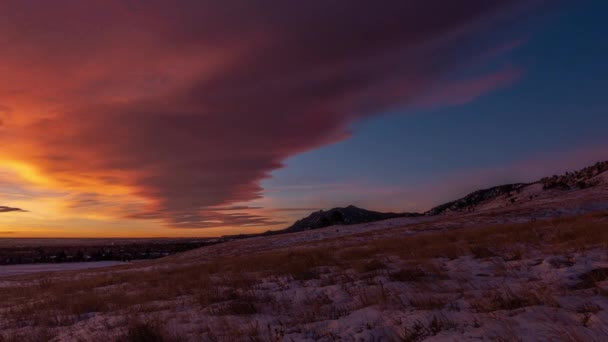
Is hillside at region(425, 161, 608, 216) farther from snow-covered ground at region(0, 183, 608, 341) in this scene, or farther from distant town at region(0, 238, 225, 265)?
distant town at region(0, 238, 225, 265)

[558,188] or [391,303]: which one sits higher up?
[558,188]

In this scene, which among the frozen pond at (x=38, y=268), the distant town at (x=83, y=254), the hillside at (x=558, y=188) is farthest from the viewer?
the distant town at (x=83, y=254)

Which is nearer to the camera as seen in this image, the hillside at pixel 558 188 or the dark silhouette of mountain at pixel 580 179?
the hillside at pixel 558 188

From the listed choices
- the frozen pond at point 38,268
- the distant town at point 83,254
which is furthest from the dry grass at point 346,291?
the distant town at point 83,254

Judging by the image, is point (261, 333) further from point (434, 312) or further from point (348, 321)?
point (434, 312)

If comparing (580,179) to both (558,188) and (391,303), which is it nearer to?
(558,188)

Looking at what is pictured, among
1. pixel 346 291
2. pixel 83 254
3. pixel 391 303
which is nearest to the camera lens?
pixel 391 303

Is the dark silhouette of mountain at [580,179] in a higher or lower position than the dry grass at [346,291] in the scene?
higher

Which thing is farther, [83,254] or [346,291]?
[83,254]


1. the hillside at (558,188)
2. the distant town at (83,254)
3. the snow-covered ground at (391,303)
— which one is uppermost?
the hillside at (558,188)

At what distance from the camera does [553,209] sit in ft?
102

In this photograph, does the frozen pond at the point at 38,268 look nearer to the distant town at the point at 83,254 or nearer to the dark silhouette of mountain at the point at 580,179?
the distant town at the point at 83,254

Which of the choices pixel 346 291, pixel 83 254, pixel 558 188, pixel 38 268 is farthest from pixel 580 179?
pixel 83 254

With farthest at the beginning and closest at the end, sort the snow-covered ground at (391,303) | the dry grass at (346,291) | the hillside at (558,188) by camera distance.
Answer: the hillside at (558,188) < the dry grass at (346,291) < the snow-covered ground at (391,303)
